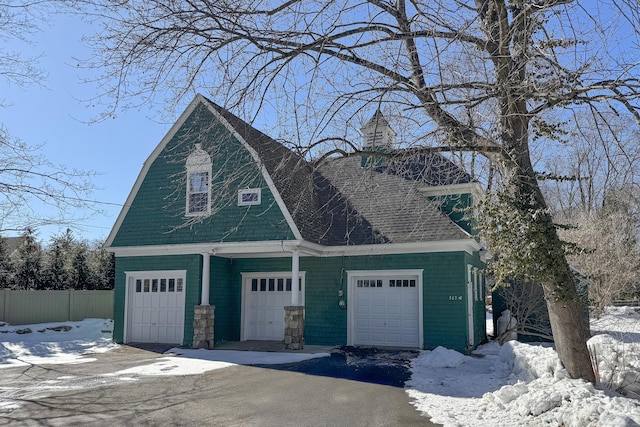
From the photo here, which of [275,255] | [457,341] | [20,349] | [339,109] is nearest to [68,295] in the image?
[20,349]

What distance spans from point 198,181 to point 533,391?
36.5 ft

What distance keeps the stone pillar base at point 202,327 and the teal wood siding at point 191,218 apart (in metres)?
1.98

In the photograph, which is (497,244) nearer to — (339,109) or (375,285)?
(339,109)

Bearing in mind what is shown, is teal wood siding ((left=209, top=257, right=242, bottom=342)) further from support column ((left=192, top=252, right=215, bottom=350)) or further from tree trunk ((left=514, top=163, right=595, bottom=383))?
tree trunk ((left=514, top=163, right=595, bottom=383))

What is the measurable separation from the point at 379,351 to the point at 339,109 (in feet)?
25.7

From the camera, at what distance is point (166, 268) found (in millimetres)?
15836

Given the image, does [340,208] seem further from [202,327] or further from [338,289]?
[202,327]

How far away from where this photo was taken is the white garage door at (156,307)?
15688 millimetres

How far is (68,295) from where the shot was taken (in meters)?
21.5

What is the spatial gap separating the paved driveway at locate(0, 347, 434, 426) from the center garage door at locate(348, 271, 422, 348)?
4.34m

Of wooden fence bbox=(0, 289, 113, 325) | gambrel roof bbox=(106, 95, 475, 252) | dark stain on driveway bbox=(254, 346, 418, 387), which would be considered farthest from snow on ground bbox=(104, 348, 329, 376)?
wooden fence bbox=(0, 289, 113, 325)

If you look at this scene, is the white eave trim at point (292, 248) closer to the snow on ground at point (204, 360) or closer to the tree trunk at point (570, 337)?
the snow on ground at point (204, 360)

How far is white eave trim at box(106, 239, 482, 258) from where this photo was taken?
14.0 m

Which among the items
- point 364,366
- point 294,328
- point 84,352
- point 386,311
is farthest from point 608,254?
point 84,352
